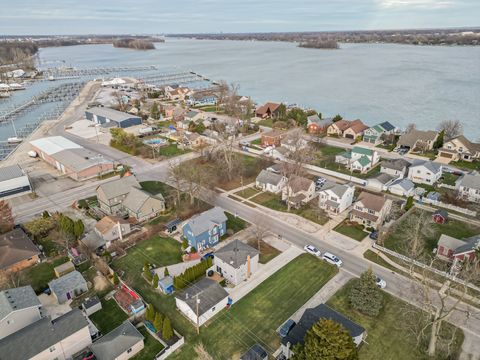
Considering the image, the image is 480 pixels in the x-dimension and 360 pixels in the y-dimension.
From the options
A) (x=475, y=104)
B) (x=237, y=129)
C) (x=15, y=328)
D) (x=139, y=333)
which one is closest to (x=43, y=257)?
(x=15, y=328)

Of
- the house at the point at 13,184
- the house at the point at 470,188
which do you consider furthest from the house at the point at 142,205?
the house at the point at 470,188

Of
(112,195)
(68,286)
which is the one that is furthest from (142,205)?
(68,286)

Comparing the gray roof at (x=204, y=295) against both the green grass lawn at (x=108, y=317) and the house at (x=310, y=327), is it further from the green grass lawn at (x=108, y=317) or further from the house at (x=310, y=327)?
the house at (x=310, y=327)

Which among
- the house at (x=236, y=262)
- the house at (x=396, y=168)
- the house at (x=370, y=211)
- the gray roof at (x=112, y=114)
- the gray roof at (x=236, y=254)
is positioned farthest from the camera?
the gray roof at (x=112, y=114)

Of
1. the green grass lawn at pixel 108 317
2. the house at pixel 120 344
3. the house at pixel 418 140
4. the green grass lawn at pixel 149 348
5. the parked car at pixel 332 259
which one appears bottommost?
the green grass lawn at pixel 108 317

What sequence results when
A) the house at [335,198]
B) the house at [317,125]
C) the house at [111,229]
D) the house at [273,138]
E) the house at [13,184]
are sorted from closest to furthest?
1. the house at [111,229]
2. the house at [335,198]
3. the house at [13,184]
4. the house at [273,138]
5. the house at [317,125]

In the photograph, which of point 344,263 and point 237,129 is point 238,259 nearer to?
point 344,263

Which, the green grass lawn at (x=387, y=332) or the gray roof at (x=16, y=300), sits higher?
the gray roof at (x=16, y=300)
